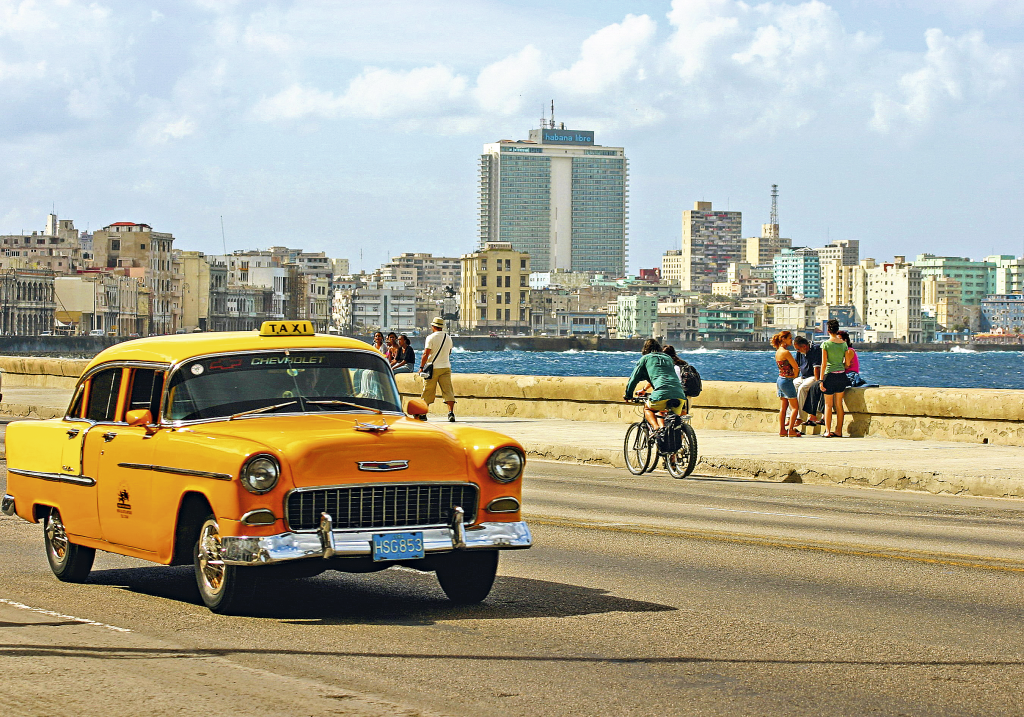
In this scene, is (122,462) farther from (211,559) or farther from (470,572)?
(470,572)

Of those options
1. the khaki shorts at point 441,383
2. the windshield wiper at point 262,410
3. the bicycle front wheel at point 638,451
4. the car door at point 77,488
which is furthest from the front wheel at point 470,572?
the khaki shorts at point 441,383

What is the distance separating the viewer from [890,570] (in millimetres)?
10578

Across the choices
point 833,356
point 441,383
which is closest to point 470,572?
point 833,356

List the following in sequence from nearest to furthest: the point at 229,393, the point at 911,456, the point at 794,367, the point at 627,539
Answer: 1. the point at 229,393
2. the point at 627,539
3. the point at 911,456
4. the point at 794,367

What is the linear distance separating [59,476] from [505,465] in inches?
126

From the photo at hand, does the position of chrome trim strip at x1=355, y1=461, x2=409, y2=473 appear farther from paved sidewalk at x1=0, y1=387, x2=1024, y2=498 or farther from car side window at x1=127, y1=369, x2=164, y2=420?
paved sidewalk at x1=0, y1=387, x2=1024, y2=498

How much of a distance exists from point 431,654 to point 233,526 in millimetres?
1378

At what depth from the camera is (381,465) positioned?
27.4ft

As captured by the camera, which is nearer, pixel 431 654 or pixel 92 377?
pixel 431 654

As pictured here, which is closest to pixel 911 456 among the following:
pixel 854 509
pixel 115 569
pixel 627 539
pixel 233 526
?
pixel 854 509

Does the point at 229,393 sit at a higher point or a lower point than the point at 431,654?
higher

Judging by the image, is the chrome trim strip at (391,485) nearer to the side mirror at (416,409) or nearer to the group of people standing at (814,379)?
the side mirror at (416,409)

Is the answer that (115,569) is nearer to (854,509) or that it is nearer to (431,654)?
(431,654)

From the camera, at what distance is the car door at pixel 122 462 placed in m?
9.01
